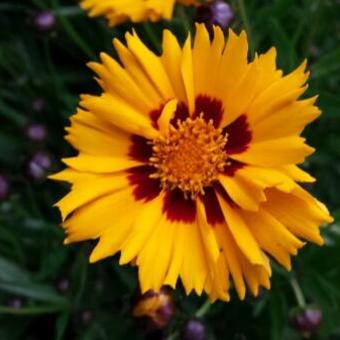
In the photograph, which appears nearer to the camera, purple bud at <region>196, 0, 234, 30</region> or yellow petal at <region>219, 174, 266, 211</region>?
yellow petal at <region>219, 174, 266, 211</region>

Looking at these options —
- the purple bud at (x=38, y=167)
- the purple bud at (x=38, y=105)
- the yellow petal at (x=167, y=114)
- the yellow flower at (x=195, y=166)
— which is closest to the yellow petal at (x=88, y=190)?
the yellow flower at (x=195, y=166)

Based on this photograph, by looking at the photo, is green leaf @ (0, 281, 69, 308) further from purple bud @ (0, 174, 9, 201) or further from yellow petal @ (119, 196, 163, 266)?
yellow petal @ (119, 196, 163, 266)

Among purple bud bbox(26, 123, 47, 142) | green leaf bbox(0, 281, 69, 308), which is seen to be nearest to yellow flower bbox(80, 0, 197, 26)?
purple bud bbox(26, 123, 47, 142)

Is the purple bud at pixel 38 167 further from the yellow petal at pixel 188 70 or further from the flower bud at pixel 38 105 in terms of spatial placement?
the yellow petal at pixel 188 70

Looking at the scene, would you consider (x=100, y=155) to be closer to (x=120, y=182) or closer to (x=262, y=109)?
(x=120, y=182)

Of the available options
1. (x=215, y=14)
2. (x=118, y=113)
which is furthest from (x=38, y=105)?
(x=118, y=113)

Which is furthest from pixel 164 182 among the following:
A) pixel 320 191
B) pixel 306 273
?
pixel 320 191

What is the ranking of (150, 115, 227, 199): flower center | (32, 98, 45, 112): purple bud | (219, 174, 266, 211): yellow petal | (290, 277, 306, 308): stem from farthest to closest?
(32, 98, 45, 112): purple bud < (290, 277, 306, 308): stem < (150, 115, 227, 199): flower center < (219, 174, 266, 211): yellow petal
